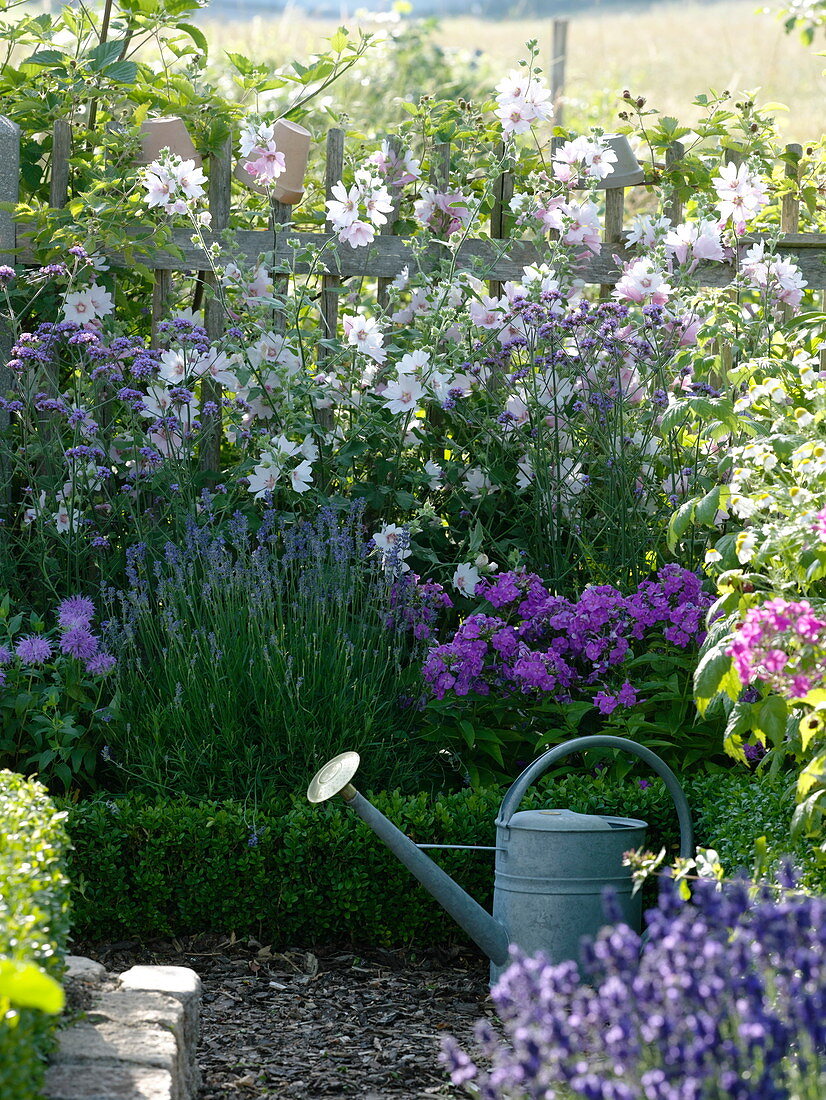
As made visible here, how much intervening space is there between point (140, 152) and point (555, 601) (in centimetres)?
218

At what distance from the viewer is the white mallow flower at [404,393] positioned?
3863mm

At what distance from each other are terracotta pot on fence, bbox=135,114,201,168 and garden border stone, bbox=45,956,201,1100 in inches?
115

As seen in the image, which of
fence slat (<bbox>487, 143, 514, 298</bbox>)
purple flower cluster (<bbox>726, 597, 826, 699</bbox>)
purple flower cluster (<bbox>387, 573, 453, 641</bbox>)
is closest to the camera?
purple flower cluster (<bbox>726, 597, 826, 699</bbox>)

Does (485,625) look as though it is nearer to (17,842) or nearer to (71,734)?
(71,734)

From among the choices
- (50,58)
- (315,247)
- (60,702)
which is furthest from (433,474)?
(50,58)

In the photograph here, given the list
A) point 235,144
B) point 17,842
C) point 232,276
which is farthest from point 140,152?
point 17,842

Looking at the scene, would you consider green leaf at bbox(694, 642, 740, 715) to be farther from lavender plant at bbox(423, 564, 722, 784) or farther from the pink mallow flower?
the pink mallow flower

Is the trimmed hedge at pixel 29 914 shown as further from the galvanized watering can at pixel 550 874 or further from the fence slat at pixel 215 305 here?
the fence slat at pixel 215 305

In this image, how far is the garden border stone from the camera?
71.2 inches

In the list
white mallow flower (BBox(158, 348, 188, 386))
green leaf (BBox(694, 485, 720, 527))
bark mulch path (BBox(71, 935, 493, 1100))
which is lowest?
bark mulch path (BBox(71, 935, 493, 1100))

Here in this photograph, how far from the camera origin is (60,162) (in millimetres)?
4328

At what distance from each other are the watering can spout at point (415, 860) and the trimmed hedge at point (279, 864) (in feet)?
1.23

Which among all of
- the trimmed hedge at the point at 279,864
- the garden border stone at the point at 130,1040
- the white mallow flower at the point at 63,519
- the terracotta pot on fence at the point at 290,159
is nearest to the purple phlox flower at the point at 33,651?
→ the trimmed hedge at the point at 279,864

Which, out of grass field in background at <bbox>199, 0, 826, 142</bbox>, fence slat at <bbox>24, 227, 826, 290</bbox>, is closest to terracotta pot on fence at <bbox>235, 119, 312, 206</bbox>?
fence slat at <bbox>24, 227, 826, 290</bbox>
